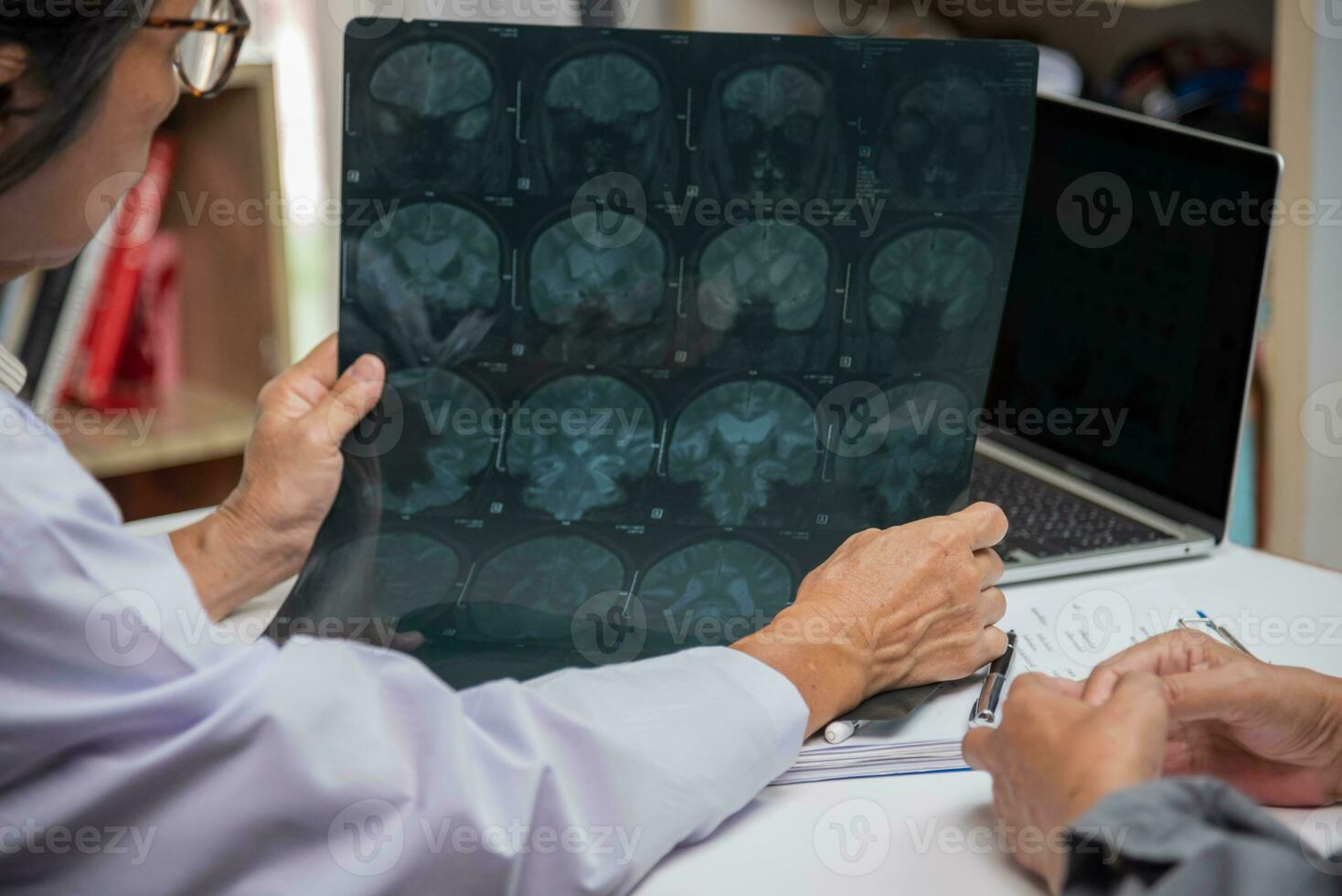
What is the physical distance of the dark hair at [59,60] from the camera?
27.3 inches

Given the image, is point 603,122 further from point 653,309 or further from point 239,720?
point 239,720

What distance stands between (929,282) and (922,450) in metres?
0.13

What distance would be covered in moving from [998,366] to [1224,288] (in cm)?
33

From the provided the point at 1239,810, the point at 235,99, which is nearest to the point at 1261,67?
the point at 1239,810

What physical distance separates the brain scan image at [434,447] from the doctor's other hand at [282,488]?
0.04 metres

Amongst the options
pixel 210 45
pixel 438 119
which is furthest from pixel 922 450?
pixel 210 45

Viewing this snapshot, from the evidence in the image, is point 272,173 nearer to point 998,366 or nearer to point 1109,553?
point 998,366

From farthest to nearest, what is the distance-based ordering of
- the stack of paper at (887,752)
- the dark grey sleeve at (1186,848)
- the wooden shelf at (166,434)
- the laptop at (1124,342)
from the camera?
the wooden shelf at (166,434)
the laptop at (1124,342)
the stack of paper at (887,752)
the dark grey sleeve at (1186,848)

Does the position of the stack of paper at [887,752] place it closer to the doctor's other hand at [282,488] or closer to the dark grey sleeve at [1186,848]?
the dark grey sleeve at [1186,848]

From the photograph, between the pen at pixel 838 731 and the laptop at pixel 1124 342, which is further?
the laptop at pixel 1124 342

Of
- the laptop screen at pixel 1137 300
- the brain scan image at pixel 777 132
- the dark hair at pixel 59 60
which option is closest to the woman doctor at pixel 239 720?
the dark hair at pixel 59 60

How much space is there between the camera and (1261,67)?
1.68 m

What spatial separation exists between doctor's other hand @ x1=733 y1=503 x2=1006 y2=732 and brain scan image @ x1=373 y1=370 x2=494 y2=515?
0.97ft

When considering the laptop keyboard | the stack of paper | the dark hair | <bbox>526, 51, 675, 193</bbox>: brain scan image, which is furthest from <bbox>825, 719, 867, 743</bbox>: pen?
the dark hair
